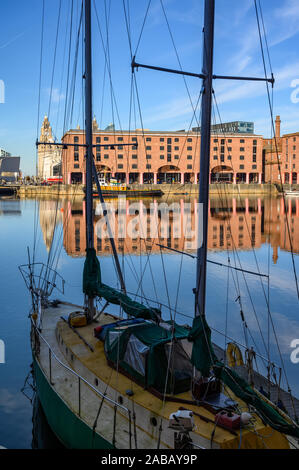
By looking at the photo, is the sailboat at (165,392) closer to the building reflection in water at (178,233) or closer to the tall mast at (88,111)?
the tall mast at (88,111)

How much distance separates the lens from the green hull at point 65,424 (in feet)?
26.8

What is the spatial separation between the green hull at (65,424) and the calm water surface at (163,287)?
1.16m

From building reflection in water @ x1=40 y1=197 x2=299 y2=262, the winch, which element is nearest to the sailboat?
the winch

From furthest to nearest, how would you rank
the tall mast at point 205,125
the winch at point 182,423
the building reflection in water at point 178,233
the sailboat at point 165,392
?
the building reflection in water at point 178,233 → the tall mast at point 205,125 → the sailboat at point 165,392 → the winch at point 182,423

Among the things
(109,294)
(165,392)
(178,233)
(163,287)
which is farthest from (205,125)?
(178,233)

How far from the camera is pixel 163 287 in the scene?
84.2 ft

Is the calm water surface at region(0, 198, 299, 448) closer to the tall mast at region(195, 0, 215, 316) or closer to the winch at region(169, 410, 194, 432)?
the tall mast at region(195, 0, 215, 316)

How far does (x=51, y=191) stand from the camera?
121500 mm

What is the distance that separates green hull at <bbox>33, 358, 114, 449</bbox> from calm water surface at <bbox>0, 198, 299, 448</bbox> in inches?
45.7

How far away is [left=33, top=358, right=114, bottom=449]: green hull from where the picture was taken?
321 inches

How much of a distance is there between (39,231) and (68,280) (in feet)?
87.4

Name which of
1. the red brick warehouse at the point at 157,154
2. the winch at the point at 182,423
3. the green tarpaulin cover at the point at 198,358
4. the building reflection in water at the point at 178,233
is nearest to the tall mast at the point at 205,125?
the green tarpaulin cover at the point at 198,358

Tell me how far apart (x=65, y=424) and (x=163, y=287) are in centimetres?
1667

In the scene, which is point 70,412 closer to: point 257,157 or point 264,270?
point 264,270
